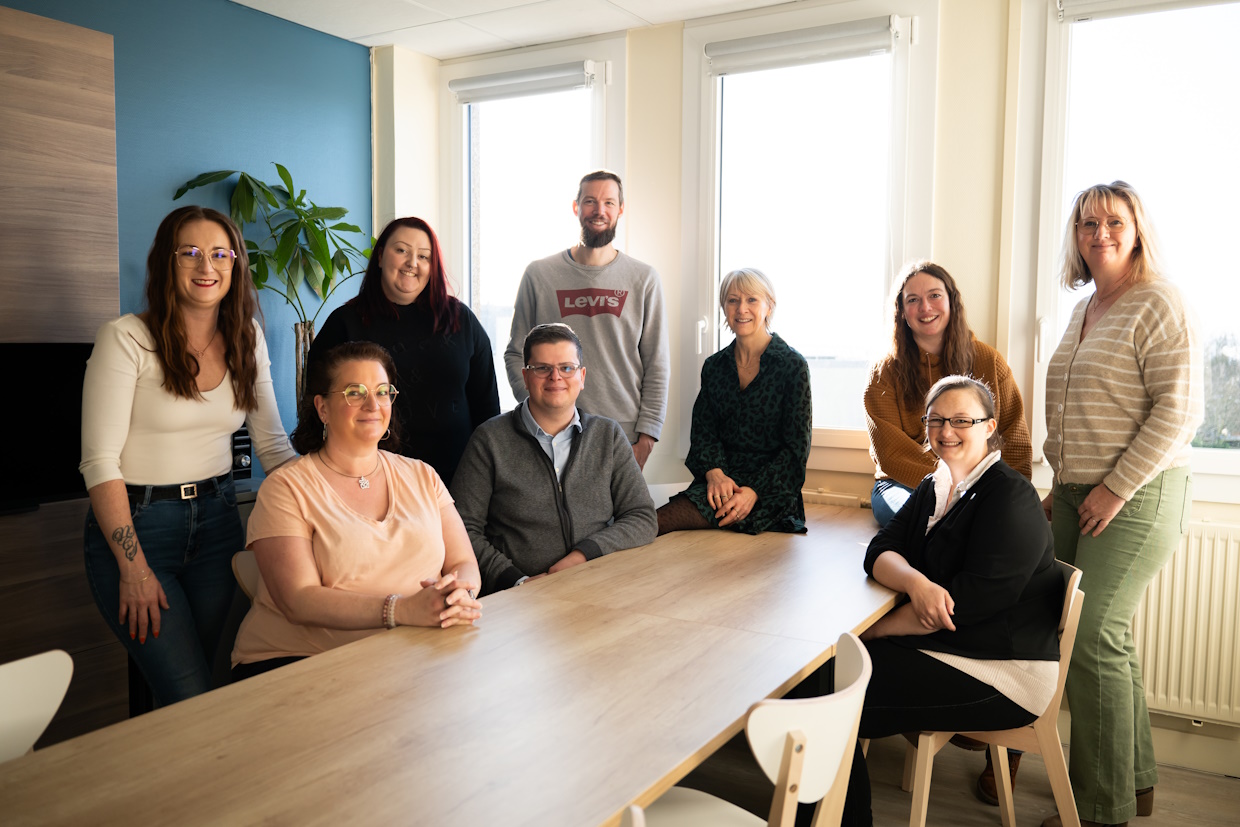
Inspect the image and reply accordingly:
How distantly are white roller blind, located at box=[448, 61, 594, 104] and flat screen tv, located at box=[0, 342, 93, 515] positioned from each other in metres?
2.37

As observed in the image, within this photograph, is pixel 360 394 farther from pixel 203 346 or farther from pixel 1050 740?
pixel 1050 740

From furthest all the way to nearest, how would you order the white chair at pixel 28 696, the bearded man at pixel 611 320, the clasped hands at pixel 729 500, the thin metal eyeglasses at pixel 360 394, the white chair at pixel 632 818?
1. the bearded man at pixel 611 320
2. the clasped hands at pixel 729 500
3. the thin metal eyeglasses at pixel 360 394
4. the white chair at pixel 28 696
5. the white chair at pixel 632 818

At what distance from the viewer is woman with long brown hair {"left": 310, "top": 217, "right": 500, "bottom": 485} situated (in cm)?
283

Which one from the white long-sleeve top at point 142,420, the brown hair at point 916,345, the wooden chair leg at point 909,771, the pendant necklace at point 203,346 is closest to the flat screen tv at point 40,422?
the white long-sleeve top at point 142,420

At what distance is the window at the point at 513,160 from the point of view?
431 centimetres

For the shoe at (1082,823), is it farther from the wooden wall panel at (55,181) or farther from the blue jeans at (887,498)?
the wooden wall panel at (55,181)

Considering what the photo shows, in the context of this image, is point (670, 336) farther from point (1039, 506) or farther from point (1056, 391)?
point (1039, 506)

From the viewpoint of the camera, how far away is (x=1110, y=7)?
3.18m

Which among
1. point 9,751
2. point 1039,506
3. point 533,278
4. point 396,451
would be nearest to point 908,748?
point 1039,506

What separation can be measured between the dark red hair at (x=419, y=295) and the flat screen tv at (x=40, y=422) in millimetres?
874

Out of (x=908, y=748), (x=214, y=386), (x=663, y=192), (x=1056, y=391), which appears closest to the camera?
(x=214, y=386)

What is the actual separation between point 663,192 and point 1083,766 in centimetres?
274

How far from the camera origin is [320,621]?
1925mm

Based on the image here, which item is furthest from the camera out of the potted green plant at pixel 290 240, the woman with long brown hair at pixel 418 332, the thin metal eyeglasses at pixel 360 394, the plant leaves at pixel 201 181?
the potted green plant at pixel 290 240
